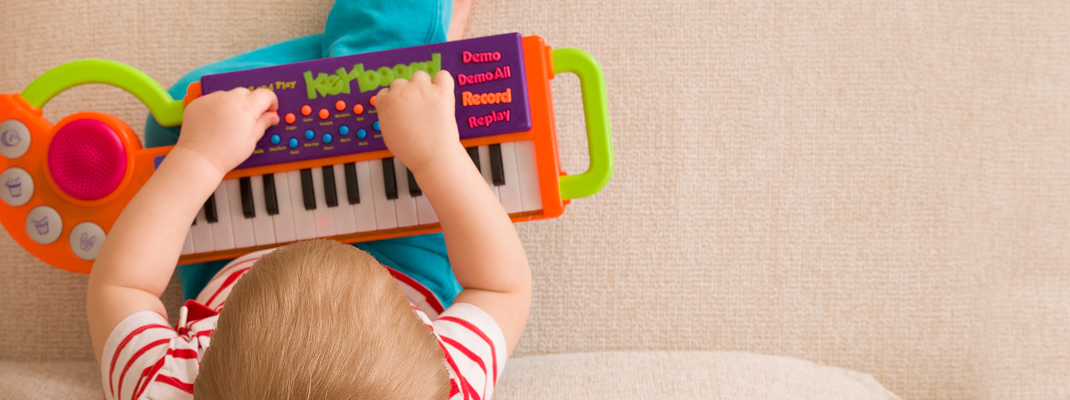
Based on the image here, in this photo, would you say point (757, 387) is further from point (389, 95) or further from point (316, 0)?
point (316, 0)

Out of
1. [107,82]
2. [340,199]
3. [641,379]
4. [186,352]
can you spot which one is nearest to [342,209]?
[340,199]

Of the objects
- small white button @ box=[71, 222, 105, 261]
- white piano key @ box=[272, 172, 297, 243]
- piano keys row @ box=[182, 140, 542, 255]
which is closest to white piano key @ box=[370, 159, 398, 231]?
piano keys row @ box=[182, 140, 542, 255]

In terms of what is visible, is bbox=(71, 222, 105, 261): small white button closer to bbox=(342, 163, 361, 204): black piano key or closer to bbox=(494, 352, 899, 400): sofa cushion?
bbox=(342, 163, 361, 204): black piano key

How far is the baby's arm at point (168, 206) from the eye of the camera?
0.72 meters

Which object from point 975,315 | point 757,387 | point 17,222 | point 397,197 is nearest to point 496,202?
point 397,197

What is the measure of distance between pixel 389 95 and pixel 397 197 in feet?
0.41

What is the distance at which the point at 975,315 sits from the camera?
951mm

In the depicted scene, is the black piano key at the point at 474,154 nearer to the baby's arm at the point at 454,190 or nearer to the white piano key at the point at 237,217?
the baby's arm at the point at 454,190

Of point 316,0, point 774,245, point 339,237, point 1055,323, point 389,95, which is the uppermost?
point 316,0

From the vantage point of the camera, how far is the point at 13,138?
787 mm

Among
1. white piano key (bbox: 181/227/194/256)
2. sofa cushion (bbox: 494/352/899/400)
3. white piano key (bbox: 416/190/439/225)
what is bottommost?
sofa cushion (bbox: 494/352/899/400)

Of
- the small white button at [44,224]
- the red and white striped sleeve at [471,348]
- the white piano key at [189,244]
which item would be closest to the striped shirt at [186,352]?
the red and white striped sleeve at [471,348]

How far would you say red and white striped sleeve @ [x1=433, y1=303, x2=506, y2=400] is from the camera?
2.18 ft

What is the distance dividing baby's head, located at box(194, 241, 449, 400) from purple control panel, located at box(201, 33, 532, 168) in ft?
0.82
